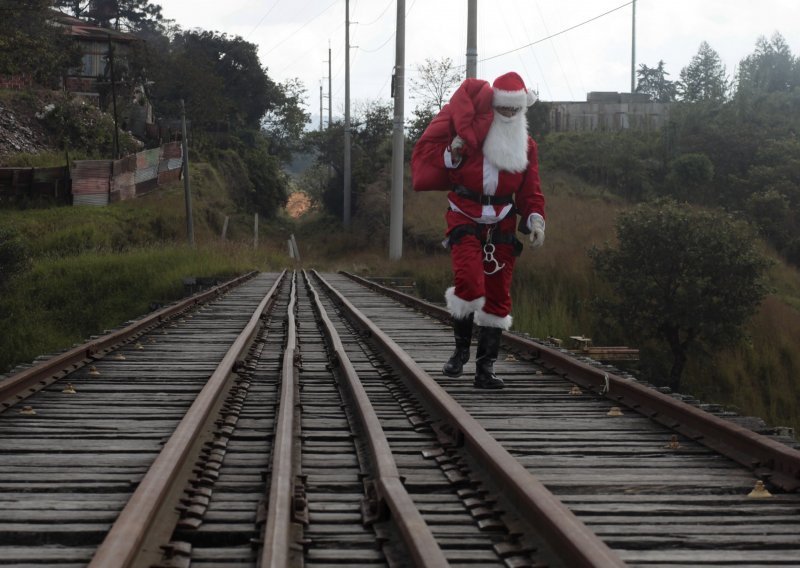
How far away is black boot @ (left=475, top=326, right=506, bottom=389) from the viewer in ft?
22.6

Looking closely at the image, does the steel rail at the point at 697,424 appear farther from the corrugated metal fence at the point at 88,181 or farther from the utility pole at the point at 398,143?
the corrugated metal fence at the point at 88,181

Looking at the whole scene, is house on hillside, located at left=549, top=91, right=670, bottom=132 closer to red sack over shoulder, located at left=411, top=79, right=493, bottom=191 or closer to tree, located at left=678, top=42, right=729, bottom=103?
tree, located at left=678, top=42, right=729, bottom=103

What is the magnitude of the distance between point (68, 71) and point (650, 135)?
99.7 feet

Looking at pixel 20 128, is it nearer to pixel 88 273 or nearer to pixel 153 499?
pixel 88 273

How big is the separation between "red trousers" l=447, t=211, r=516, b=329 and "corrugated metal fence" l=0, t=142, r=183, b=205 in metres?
35.4

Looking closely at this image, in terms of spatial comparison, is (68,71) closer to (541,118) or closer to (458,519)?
(541,118)

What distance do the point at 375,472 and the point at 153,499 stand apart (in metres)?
1.05

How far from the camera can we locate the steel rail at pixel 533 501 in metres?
3.06

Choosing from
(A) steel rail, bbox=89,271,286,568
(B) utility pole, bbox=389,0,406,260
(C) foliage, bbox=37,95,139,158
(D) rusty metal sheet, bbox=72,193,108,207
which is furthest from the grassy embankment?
(A) steel rail, bbox=89,271,286,568

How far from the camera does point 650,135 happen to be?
47.9 m

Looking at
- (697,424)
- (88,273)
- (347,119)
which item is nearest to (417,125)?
(347,119)

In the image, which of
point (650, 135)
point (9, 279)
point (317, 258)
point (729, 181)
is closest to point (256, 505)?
point (9, 279)

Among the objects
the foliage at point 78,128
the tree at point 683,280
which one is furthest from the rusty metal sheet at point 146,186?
the tree at point 683,280

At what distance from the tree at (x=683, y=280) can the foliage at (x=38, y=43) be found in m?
23.4
